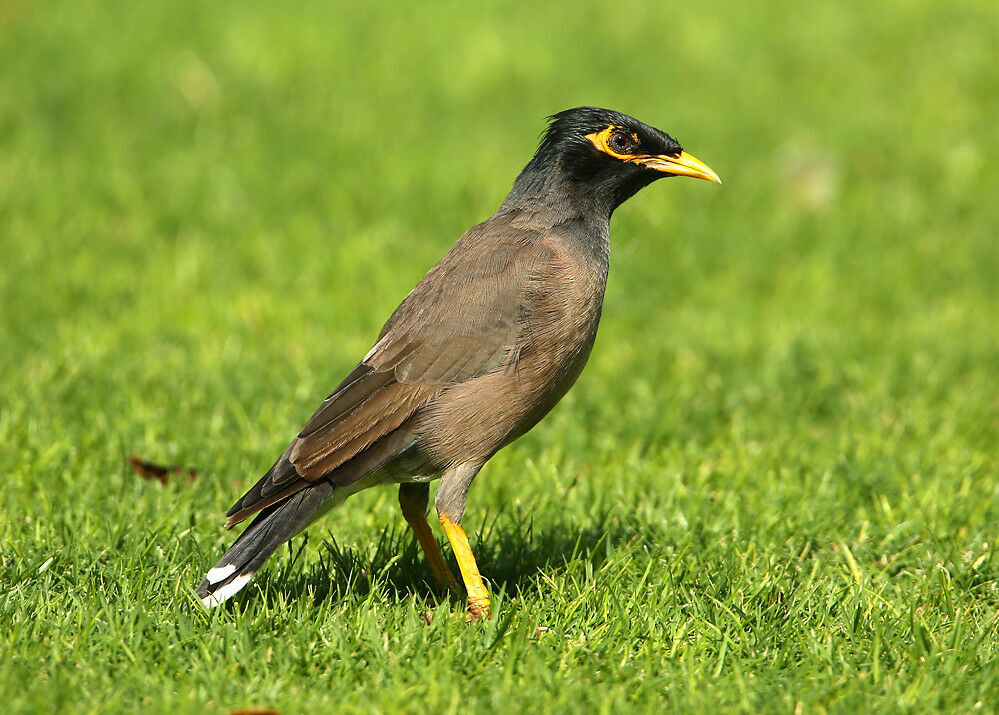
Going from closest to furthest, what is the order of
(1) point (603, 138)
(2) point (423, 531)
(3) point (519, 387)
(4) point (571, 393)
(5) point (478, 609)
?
(5) point (478, 609), (3) point (519, 387), (2) point (423, 531), (1) point (603, 138), (4) point (571, 393)

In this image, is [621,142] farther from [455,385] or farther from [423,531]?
[423,531]

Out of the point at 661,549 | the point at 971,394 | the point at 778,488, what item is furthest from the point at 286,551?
the point at 971,394

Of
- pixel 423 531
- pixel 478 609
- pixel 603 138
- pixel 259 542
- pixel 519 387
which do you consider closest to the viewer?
pixel 259 542

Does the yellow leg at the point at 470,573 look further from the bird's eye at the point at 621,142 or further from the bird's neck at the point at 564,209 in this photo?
the bird's eye at the point at 621,142

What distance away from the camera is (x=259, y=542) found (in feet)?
13.8

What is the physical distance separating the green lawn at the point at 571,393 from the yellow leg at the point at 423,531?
0.37ft

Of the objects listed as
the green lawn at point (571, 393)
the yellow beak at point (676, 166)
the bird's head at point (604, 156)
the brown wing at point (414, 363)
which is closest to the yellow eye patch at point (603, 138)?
the bird's head at point (604, 156)

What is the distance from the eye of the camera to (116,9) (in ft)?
42.4

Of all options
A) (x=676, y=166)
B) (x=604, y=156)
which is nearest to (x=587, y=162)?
(x=604, y=156)

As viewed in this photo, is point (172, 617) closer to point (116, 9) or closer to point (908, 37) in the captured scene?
point (116, 9)

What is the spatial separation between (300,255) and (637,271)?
248 centimetres

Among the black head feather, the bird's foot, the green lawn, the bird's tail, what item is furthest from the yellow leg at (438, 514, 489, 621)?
the black head feather

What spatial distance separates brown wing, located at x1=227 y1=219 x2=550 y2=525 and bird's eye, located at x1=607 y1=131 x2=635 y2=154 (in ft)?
1.72

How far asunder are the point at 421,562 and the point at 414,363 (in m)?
0.90
